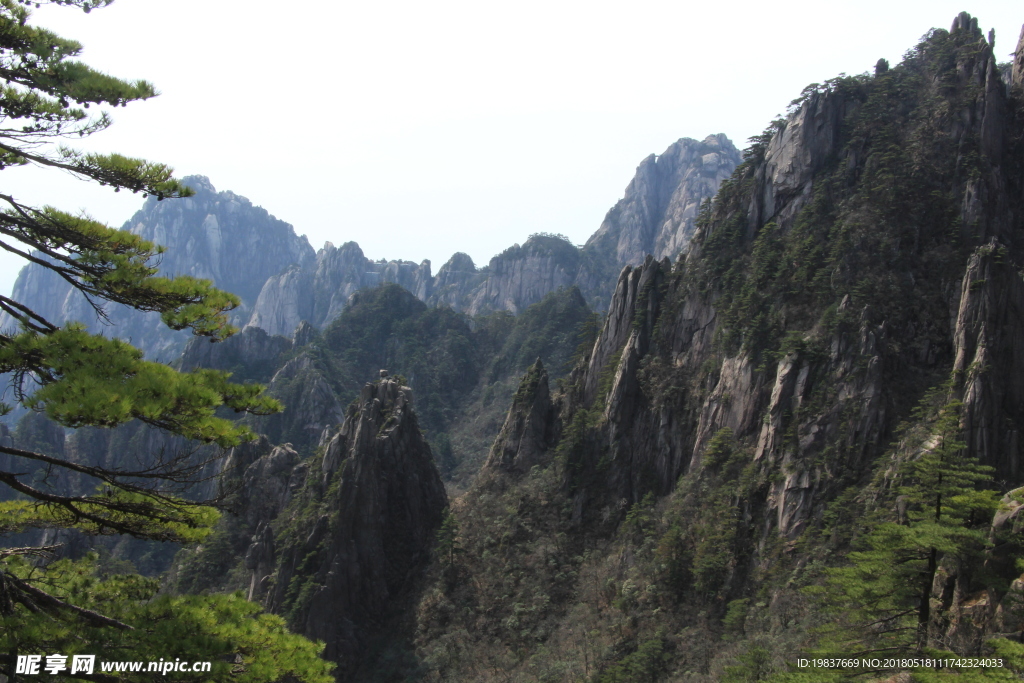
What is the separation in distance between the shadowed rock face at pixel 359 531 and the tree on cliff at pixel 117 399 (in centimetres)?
3485

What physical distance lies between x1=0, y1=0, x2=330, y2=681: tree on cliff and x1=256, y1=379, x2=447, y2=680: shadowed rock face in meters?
34.9

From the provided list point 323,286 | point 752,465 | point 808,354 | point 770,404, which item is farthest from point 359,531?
point 323,286

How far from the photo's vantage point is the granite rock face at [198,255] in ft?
504

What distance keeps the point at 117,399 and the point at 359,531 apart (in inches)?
1598

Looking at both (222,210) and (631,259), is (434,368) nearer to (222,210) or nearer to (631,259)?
(631,259)

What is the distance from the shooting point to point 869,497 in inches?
1153

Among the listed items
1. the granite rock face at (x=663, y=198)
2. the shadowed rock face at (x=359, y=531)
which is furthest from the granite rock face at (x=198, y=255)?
the shadowed rock face at (x=359, y=531)

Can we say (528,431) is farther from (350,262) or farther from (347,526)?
(350,262)

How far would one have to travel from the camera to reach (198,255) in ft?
547

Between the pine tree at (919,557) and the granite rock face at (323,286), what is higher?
the granite rock face at (323,286)

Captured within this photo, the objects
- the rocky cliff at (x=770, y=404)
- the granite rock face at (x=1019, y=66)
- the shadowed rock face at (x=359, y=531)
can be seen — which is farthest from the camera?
the granite rock face at (x=1019, y=66)

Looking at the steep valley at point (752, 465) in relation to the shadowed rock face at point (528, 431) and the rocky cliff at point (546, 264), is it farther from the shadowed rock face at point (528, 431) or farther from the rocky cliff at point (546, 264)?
the rocky cliff at point (546, 264)

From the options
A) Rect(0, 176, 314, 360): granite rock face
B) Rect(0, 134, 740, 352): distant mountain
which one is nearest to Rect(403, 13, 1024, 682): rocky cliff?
Rect(0, 134, 740, 352): distant mountain

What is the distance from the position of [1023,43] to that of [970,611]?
43242 millimetres
